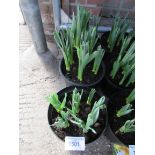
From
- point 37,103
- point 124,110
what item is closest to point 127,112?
point 124,110

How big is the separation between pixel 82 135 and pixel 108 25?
66 centimetres

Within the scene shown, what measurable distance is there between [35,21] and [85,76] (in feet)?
1.13

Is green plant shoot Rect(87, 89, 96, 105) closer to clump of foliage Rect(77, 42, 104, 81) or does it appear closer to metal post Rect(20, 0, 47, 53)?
clump of foliage Rect(77, 42, 104, 81)

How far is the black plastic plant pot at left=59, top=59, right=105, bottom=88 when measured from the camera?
3.59 feet

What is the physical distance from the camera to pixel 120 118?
1.06 metres

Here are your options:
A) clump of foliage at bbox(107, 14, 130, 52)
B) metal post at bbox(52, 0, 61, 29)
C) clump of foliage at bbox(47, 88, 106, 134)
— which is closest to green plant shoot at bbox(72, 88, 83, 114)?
clump of foliage at bbox(47, 88, 106, 134)

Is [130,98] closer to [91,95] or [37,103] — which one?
[91,95]

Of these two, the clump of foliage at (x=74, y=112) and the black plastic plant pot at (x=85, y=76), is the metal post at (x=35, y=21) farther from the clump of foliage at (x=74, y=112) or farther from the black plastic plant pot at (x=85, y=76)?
the clump of foliage at (x=74, y=112)

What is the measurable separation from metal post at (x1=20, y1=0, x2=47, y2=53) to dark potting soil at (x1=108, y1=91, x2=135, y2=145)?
0.49 m

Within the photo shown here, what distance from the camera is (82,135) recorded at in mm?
1010

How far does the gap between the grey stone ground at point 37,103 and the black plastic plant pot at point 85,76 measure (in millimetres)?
262
